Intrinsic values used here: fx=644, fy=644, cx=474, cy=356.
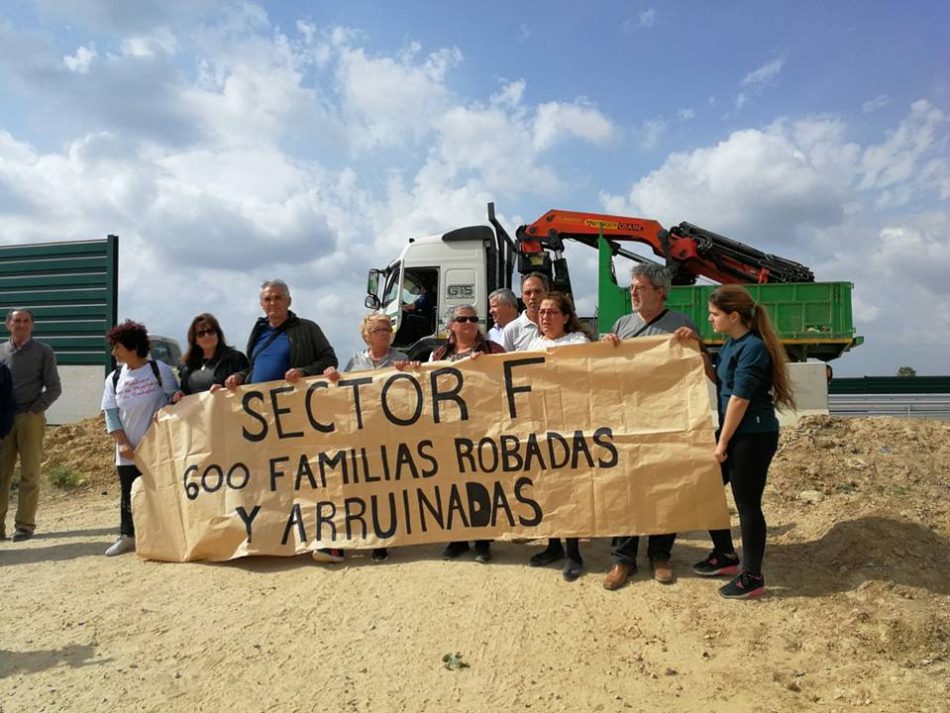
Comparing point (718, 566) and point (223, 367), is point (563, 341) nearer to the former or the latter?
point (718, 566)

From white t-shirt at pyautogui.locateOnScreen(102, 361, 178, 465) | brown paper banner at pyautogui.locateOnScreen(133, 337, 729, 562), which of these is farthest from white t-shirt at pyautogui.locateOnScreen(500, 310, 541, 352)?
white t-shirt at pyautogui.locateOnScreen(102, 361, 178, 465)

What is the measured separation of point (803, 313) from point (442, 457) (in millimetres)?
9278

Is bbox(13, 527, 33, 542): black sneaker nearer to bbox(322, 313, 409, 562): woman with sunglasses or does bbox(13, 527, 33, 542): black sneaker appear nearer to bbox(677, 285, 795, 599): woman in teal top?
bbox(322, 313, 409, 562): woman with sunglasses

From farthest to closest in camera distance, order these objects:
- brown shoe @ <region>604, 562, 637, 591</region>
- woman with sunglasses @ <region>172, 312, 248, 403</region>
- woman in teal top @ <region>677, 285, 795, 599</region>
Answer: woman with sunglasses @ <region>172, 312, 248, 403</region>, brown shoe @ <region>604, 562, 637, 591</region>, woman in teal top @ <region>677, 285, 795, 599</region>

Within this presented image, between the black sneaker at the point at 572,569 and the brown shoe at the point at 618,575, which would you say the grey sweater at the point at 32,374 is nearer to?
the black sneaker at the point at 572,569

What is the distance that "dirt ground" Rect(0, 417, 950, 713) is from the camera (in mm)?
3096

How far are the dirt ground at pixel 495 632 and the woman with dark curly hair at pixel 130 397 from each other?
2.47 feet

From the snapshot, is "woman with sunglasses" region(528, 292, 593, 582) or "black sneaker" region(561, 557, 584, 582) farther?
"woman with sunglasses" region(528, 292, 593, 582)

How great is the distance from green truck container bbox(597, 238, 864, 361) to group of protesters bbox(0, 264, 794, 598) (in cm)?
707

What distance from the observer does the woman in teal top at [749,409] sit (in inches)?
148

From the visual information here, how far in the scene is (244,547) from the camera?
482 cm

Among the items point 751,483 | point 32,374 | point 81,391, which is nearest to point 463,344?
point 751,483

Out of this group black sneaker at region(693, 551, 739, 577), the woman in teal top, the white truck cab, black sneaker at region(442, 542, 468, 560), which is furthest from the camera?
Answer: the white truck cab

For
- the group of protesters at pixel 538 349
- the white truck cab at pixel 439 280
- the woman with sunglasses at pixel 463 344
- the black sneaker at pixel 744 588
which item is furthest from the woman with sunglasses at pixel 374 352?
the white truck cab at pixel 439 280
